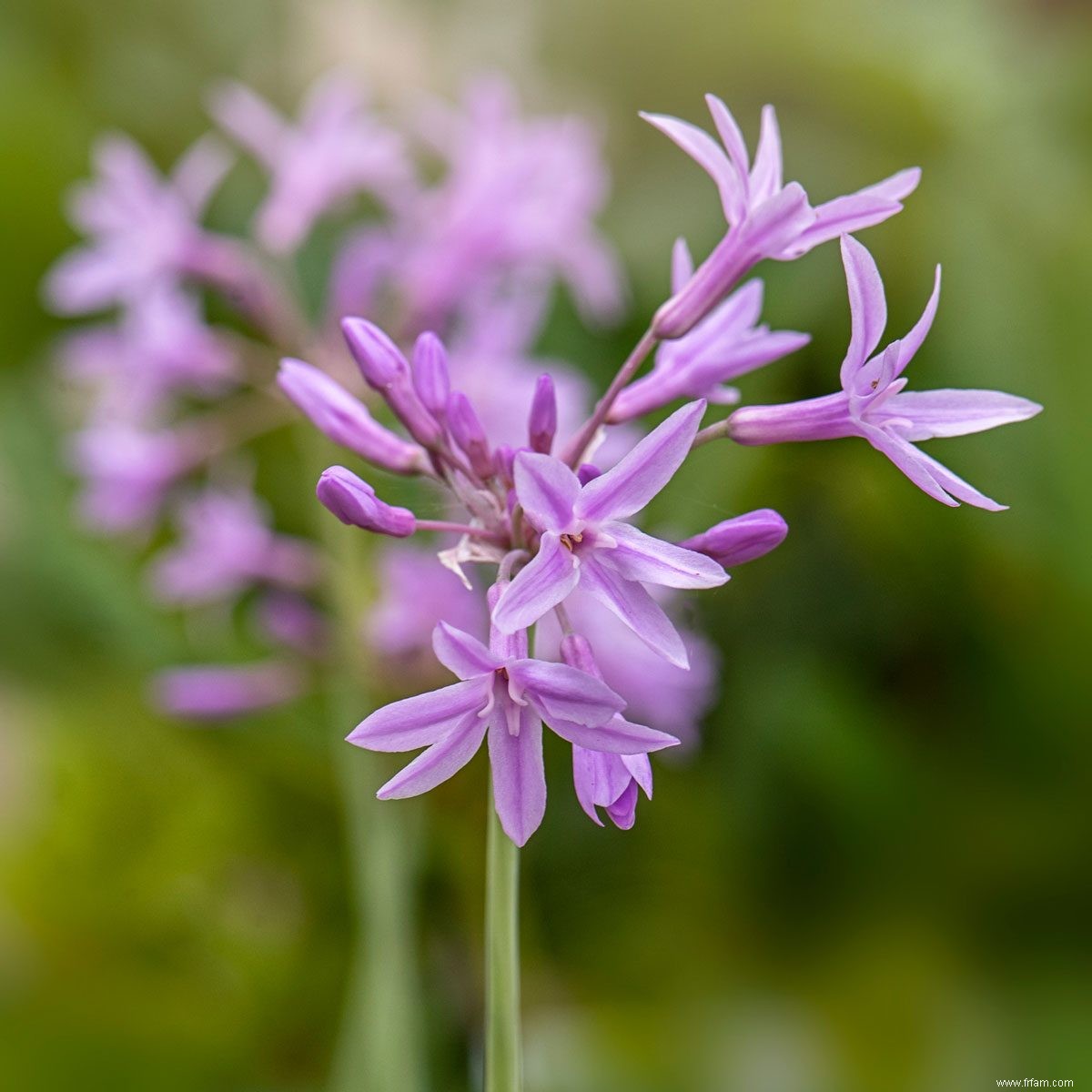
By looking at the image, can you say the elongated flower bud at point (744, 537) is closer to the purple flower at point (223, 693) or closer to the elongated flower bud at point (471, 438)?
the elongated flower bud at point (471, 438)

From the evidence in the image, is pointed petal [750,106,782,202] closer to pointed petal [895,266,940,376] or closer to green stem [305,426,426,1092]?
pointed petal [895,266,940,376]

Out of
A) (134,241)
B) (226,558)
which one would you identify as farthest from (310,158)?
(226,558)

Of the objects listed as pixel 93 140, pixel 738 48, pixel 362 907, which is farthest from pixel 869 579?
pixel 93 140

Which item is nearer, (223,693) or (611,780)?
(611,780)

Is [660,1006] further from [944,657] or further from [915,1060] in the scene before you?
[944,657]

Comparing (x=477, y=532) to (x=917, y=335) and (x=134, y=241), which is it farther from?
(x=134, y=241)
